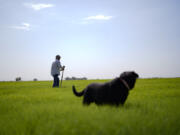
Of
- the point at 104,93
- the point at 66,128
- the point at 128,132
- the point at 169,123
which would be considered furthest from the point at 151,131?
the point at 104,93

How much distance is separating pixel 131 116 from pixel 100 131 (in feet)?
3.06

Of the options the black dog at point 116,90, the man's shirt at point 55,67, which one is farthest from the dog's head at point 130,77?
the man's shirt at point 55,67

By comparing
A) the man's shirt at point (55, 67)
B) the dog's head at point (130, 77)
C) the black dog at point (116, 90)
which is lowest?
the black dog at point (116, 90)

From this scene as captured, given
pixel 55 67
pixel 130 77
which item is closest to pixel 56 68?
pixel 55 67

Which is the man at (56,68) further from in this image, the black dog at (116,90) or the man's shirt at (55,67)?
the black dog at (116,90)

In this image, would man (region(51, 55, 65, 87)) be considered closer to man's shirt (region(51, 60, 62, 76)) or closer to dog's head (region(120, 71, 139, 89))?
man's shirt (region(51, 60, 62, 76))

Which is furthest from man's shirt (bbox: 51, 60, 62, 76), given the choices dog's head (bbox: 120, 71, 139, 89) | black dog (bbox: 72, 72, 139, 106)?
dog's head (bbox: 120, 71, 139, 89)

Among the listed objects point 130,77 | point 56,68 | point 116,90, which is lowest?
point 116,90

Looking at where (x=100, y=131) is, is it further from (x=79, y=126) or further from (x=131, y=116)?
(x=131, y=116)

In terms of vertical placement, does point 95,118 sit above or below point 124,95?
below

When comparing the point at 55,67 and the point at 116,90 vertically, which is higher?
the point at 55,67

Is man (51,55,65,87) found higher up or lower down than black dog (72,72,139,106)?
higher up

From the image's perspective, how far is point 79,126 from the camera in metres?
2.16

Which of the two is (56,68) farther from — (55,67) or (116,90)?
(116,90)
